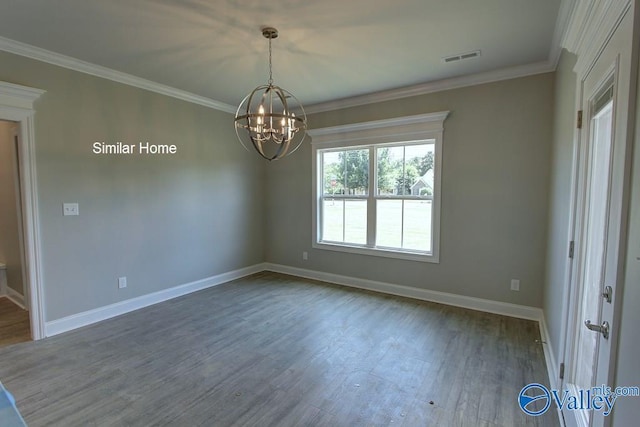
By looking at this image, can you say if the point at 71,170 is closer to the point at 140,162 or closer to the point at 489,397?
the point at 140,162

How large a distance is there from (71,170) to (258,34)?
2456 millimetres

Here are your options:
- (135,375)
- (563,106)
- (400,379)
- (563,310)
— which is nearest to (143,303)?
(135,375)

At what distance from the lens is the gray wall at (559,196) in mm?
2252

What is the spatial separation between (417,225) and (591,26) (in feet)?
9.35

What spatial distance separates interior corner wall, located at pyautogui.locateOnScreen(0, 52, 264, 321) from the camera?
311 centimetres

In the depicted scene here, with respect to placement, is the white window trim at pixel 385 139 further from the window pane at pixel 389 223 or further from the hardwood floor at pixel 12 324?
the hardwood floor at pixel 12 324

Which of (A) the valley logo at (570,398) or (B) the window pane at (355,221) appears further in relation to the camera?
(B) the window pane at (355,221)

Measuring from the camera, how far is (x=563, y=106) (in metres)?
2.60

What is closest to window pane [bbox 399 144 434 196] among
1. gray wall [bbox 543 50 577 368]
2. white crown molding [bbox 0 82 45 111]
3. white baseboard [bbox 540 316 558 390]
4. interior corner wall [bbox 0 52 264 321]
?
gray wall [bbox 543 50 577 368]

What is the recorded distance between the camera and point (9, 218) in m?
4.04

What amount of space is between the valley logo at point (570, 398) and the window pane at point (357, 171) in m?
3.06

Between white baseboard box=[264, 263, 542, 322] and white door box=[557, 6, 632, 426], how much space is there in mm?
1615

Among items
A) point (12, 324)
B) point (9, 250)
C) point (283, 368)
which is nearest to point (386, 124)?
point (283, 368)

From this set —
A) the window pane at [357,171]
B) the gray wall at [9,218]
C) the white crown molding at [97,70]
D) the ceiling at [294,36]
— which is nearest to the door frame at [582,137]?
the ceiling at [294,36]
